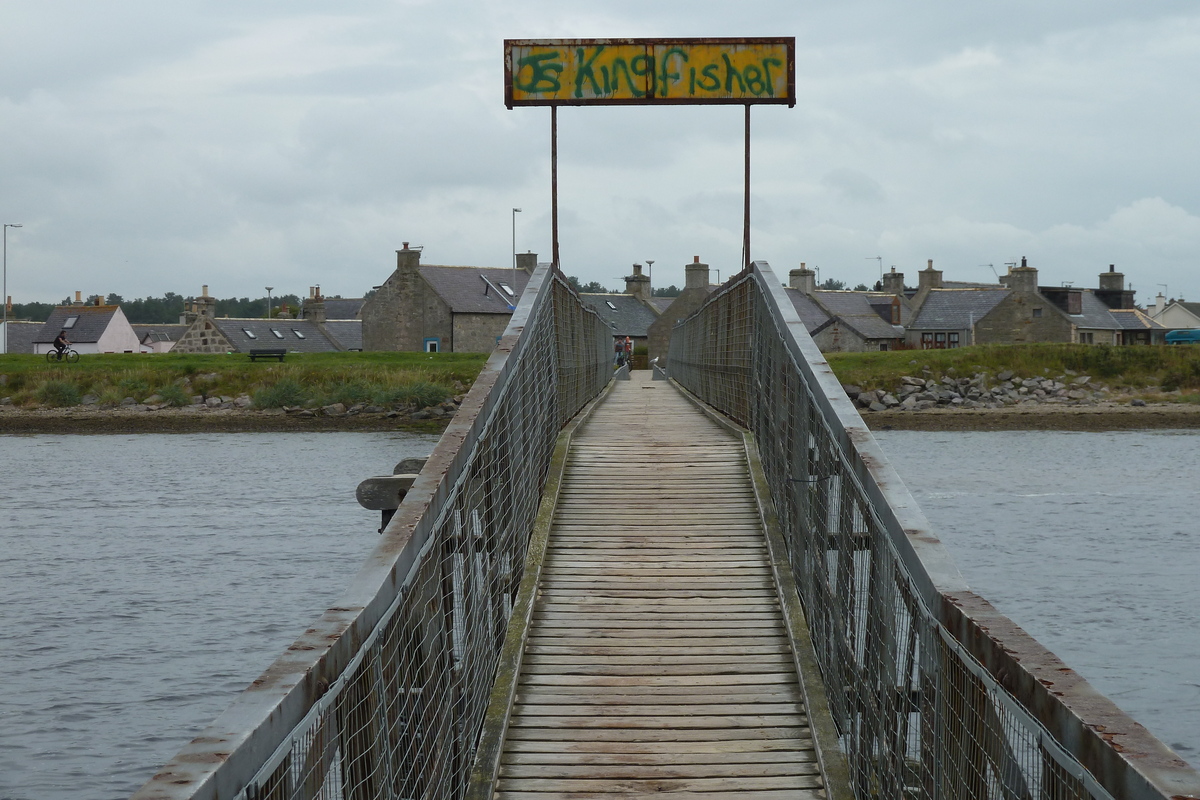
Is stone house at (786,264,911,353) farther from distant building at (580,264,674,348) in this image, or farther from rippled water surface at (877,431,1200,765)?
rippled water surface at (877,431,1200,765)

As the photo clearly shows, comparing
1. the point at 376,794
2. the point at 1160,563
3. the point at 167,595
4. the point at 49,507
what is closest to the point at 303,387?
the point at 49,507

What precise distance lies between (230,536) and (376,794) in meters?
18.3

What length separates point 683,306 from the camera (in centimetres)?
5978

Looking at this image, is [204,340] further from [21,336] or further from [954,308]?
[954,308]

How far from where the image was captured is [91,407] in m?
46.5

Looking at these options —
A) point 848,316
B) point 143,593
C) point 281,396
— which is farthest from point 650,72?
point 848,316

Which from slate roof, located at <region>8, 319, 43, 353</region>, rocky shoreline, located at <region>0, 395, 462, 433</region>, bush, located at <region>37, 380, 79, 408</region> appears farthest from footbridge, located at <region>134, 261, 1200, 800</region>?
slate roof, located at <region>8, 319, 43, 353</region>

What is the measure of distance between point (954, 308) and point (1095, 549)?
47.6 metres

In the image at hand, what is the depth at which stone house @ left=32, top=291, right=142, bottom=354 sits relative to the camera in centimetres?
7044

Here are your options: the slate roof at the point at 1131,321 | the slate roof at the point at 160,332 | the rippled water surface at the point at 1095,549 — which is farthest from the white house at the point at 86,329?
the slate roof at the point at 1131,321

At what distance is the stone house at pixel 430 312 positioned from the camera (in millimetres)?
60250

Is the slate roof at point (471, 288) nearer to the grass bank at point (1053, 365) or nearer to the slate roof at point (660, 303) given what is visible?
the slate roof at point (660, 303)

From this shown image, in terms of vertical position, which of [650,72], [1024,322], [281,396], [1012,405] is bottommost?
[1012,405]

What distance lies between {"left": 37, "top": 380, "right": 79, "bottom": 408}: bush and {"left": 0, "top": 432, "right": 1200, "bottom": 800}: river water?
13.1 metres
